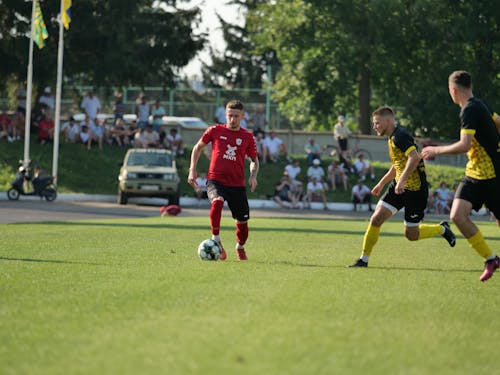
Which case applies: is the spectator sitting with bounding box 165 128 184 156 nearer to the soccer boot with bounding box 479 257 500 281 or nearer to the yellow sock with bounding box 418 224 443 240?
the yellow sock with bounding box 418 224 443 240

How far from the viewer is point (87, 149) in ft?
148

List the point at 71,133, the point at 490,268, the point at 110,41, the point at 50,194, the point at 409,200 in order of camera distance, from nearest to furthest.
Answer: the point at 490,268 < the point at 409,200 < the point at 50,194 < the point at 71,133 < the point at 110,41

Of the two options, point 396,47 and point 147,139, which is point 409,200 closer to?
point 147,139

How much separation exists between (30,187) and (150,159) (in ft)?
14.0

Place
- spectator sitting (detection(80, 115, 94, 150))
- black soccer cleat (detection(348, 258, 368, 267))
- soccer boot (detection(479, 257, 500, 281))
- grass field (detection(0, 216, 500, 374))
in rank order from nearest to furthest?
grass field (detection(0, 216, 500, 374)) < soccer boot (detection(479, 257, 500, 281)) < black soccer cleat (detection(348, 258, 368, 267)) < spectator sitting (detection(80, 115, 94, 150))

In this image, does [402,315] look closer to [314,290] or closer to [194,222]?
[314,290]

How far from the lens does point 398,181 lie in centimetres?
1252

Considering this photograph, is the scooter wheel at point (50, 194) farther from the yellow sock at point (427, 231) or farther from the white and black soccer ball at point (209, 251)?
the yellow sock at point (427, 231)

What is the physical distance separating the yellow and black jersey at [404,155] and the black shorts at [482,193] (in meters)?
1.67

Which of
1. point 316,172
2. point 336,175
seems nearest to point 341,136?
point 336,175

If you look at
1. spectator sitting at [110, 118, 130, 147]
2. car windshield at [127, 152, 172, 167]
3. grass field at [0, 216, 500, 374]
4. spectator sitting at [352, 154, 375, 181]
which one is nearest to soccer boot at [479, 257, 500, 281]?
grass field at [0, 216, 500, 374]

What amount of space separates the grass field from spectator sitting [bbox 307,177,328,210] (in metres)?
25.3

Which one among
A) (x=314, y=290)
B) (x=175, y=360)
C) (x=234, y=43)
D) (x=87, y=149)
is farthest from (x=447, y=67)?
(x=175, y=360)

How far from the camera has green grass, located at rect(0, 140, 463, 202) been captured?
41.4 metres
